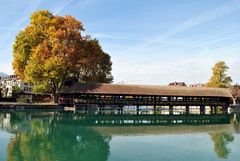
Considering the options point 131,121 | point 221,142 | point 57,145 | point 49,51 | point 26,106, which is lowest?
point 221,142

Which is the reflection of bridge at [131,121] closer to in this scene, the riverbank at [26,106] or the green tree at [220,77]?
the riverbank at [26,106]

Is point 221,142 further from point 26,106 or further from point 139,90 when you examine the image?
point 26,106

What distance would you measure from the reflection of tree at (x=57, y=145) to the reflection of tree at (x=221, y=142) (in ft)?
18.0

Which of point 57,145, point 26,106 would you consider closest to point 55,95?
Answer: point 26,106

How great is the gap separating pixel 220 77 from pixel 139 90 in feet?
60.2

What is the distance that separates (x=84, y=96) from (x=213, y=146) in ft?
91.4

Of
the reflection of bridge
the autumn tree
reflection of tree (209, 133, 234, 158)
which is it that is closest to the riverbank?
the autumn tree

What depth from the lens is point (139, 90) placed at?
45.2 meters

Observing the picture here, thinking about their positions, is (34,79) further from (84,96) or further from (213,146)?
(213,146)

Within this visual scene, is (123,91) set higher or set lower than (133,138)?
higher

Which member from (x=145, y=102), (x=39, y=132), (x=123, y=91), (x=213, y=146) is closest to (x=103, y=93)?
(x=123, y=91)

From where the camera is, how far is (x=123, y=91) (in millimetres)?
44500

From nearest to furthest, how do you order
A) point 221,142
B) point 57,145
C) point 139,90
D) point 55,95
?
point 57,145, point 221,142, point 55,95, point 139,90

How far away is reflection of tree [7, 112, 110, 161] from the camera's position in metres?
Answer: 14.4
